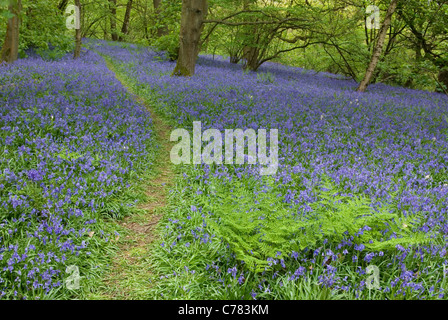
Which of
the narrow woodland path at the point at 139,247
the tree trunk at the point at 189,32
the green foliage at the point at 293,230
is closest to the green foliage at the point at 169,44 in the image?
the tree trunk at the point at 189,32

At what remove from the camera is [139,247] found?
159 inches

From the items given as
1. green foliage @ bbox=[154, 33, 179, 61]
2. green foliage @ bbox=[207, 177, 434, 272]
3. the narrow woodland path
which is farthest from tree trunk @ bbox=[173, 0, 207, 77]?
green foliage @ bbox=[207, 177, 434, 272]

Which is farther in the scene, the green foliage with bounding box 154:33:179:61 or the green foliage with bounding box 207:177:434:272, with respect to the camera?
the green foliage with bounding box 154:33:179:61

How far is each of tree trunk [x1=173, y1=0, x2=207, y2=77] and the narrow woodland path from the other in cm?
887

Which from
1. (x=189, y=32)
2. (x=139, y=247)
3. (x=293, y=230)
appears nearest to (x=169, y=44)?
(x=189, y=32)

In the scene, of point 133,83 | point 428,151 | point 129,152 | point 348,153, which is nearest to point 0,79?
point 133,83

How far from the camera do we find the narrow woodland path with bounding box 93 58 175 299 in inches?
130

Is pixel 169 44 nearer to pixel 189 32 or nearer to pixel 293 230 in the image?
pixel 189 32

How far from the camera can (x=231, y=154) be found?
6.31 meters

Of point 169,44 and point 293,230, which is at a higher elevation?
point 169,44

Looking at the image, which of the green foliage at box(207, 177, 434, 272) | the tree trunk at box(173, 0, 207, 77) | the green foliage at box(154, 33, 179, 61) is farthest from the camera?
the green foliage at box(154, 33, 179, 61)

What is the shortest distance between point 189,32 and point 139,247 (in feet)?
38.2

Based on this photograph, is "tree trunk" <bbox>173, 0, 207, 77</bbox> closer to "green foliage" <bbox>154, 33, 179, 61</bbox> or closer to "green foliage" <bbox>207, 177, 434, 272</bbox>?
"green foliage" <bbox>154, 33, 179, 61</bbox>

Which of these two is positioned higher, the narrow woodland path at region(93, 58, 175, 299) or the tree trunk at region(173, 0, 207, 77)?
the tree trunk at region(173, 0, 207, 77)
